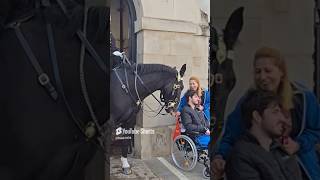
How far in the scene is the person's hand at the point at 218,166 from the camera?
211 centimetres

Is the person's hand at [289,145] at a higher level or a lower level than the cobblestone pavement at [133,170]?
higher

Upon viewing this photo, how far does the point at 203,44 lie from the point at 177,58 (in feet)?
0.53

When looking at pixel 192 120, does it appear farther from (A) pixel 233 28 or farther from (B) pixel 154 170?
(A) pixel 233 28

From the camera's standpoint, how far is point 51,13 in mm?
1954

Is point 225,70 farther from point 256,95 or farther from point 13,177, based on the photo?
point 13,177

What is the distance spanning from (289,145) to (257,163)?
0.21 m

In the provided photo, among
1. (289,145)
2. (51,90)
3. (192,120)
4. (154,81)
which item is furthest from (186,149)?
(51,90)

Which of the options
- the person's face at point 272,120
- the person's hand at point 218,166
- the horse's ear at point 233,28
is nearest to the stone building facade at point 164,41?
the horse's ear at point 233,28

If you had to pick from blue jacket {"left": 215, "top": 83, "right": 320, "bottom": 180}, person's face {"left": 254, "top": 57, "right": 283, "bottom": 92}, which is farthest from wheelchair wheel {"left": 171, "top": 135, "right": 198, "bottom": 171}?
person's face {"left": 254, "top": 57, "right": 283, "bottom": 92}

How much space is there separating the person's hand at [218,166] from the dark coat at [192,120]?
0.69 feet

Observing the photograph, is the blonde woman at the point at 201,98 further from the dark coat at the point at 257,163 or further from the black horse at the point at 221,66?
the dark coat at the point at 257,163

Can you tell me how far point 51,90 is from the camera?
196 centimetres

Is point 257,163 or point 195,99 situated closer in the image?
point 195,99

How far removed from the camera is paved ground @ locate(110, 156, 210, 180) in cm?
201
